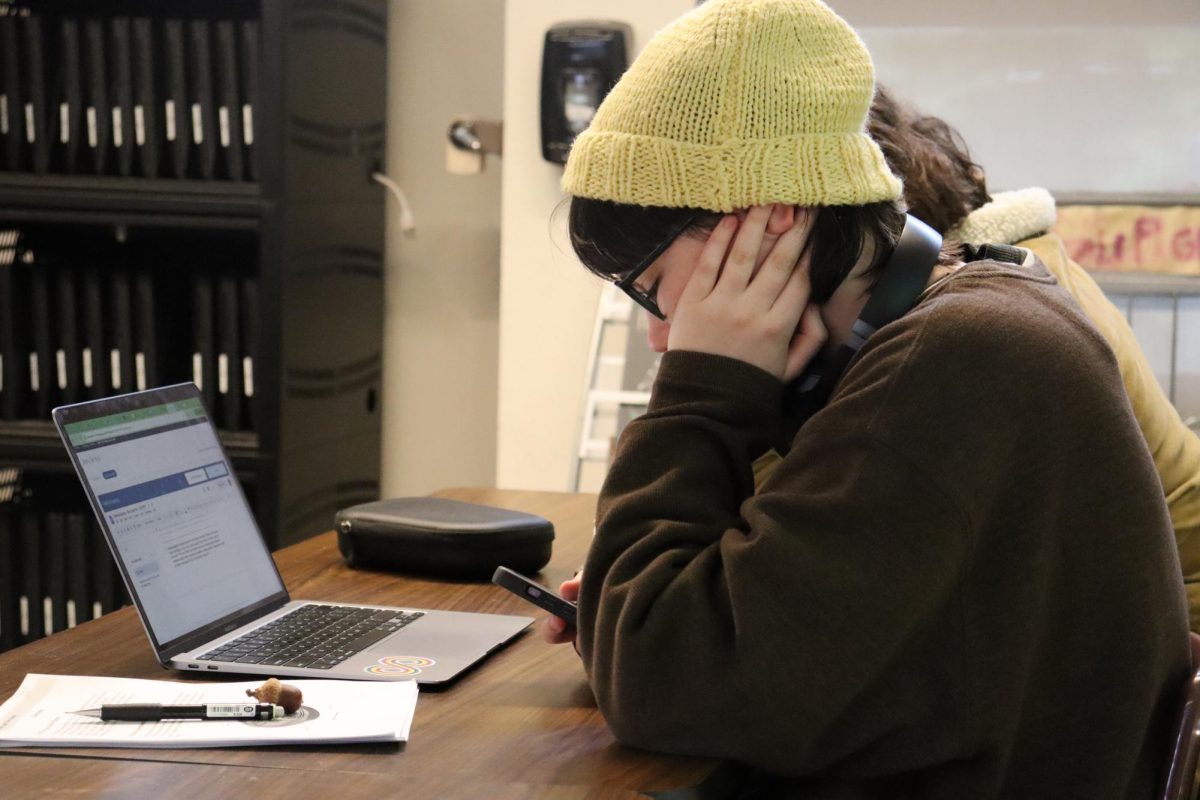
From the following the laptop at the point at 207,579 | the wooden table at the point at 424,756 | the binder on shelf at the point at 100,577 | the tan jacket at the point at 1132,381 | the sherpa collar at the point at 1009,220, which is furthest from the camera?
the binder on shelf at the point at 100,577

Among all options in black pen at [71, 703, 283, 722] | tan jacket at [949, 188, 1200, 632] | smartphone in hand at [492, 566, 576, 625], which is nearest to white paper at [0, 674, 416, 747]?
black pen at [71, 703, 283, 722]

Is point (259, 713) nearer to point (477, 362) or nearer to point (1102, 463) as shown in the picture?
point (1102, 463)


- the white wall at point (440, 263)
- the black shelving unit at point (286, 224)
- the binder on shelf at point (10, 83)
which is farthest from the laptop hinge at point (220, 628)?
the white wall at point (440, 263)

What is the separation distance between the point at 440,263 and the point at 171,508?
1.73 meters

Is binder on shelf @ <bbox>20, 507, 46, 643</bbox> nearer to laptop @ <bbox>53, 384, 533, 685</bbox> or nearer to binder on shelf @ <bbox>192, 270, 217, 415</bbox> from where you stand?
binder on shelf @ <bbox>192, 270, 217, 415</bbox>

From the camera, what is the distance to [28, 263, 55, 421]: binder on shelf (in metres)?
2.46

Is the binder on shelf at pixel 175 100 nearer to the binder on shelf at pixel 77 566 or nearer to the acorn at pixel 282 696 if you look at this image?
the binder on shelf at pixel 77 566

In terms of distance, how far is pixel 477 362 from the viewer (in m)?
2.90

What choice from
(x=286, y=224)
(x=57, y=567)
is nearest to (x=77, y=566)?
(x=57, y=567)

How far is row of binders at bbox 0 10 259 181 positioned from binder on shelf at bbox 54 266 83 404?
20 cm

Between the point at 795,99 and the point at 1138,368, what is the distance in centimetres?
72

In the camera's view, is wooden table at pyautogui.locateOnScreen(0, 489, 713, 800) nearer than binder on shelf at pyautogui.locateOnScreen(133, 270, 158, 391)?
Yes

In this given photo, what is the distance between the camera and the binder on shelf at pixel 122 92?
2.37m

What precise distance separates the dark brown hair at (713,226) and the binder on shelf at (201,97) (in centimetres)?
155
